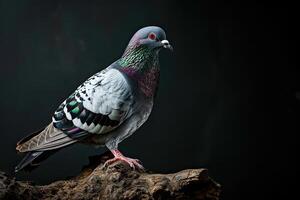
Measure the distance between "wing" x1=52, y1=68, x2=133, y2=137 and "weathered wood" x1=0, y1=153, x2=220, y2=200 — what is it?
10.9 inches

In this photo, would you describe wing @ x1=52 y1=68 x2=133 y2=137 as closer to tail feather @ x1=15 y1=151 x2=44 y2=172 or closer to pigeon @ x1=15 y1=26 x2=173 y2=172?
pigeon @ x1=15 y1=26 x2=173 y2=172

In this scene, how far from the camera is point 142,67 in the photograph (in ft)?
9.86

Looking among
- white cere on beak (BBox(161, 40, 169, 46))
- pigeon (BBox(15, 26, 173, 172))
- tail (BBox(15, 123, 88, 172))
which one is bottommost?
Answer: tail (BBox(15, 123, 88, 172))

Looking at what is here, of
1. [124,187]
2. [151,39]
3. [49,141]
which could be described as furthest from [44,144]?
[151,39]

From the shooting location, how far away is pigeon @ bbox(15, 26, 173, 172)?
2.92 m

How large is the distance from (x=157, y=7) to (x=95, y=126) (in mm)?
1345

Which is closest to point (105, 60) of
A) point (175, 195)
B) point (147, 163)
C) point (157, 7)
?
point (157, 7)

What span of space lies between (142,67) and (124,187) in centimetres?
72

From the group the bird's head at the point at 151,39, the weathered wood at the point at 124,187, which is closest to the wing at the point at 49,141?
the weathered wood at the point at 124,187

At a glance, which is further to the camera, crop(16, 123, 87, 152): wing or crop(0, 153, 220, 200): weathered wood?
crop(16, 123, 87, 152): wing

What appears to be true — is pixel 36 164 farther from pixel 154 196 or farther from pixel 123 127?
pixel 154 196

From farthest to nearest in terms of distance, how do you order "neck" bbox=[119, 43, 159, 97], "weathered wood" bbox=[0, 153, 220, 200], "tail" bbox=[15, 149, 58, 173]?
"neck" bbox=[119, 43, 159, 97] → "tail" bbox=[15, 149, 58, 173] → "weathered wood" bbox=[0, 153, 220, 200]

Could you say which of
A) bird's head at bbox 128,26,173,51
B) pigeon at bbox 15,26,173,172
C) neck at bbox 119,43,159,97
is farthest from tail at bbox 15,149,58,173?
bird's head at bbox 128,26,173,51

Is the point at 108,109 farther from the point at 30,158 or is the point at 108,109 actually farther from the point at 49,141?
the point at 30,158
